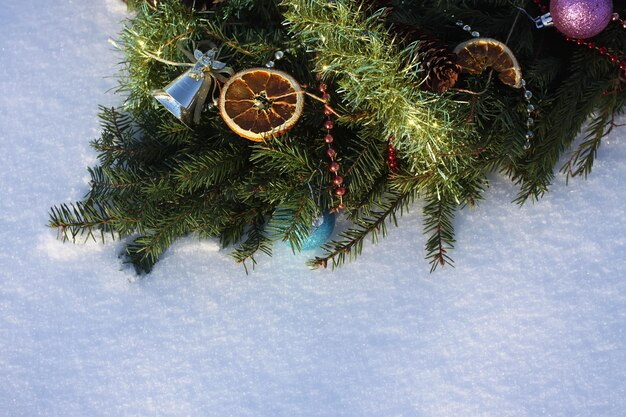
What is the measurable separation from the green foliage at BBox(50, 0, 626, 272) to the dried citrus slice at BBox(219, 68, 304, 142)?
24 millimetres

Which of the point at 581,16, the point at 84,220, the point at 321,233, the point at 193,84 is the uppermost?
the point at 581,16

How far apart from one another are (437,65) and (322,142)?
0.53 ft

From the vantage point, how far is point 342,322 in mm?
832

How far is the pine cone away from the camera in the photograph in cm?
74

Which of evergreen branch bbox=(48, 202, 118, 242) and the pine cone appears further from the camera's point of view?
evergreen branch bbox=(48, 202, 118, 242)

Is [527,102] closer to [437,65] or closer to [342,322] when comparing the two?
[437,65]

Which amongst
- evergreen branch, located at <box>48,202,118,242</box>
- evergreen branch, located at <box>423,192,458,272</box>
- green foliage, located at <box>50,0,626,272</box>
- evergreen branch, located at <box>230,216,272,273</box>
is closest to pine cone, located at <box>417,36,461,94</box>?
green foliage, located at <box>50,0,626,272</box>

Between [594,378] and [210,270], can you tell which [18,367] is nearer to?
[210,270]

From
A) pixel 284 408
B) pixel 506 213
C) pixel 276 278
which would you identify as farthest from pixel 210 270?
pixel 506 213

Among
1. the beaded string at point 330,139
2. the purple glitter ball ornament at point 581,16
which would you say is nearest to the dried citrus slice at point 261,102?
the beaded string at point 330,139

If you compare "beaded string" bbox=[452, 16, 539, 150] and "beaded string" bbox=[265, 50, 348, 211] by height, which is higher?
"beaded string" bbox=[452, 16, 539, 150]

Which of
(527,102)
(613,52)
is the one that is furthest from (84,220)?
(613,52)

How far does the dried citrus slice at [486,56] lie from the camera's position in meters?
0.78

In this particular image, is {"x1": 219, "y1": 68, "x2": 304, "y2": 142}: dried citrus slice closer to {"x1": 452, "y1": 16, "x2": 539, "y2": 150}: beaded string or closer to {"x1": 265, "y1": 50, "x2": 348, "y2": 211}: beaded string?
{"x1": 265, "y1": 50, "x2": 348, "y2": 211}: beaded string
